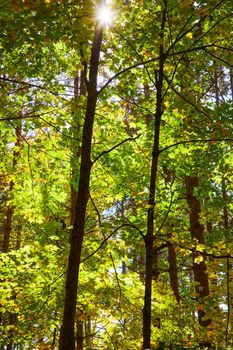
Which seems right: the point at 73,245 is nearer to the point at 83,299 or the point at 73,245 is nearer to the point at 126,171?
the point at 83,299

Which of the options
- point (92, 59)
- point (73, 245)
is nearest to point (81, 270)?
point (73, 245)

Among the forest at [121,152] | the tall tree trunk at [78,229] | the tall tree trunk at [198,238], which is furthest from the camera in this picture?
the tall tree trunk at [198,238]

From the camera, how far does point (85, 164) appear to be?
4055 mm

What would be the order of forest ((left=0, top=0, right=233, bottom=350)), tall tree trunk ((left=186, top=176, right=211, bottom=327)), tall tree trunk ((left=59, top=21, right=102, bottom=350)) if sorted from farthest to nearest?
tall tree trunk ((left=186, top=176, right=211, bottom=327)) → forest ((left=0, top=0, right=233, bottom=350)) → tall tree trunk ((left=59, top=21, right=102, bottom=350))

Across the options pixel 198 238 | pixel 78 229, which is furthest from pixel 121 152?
pixel 78 229

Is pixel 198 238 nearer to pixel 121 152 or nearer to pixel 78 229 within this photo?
pixel 121 152

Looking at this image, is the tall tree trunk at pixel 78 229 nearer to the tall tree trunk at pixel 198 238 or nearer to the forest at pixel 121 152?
the forest at pixel 121 152

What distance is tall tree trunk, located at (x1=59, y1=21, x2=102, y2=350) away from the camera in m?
→ 3.57

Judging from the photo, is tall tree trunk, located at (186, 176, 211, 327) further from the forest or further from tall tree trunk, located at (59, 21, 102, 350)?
tall tree trunk, located at (59, 21, 102, 350)

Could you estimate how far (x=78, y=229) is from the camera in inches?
152

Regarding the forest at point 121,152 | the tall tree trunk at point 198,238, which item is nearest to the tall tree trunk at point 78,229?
the forest at point 121,152

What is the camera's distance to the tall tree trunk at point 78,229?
11.7 feet

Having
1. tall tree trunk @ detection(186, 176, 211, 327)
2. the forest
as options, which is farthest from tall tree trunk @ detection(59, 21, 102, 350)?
tall tree trunk @ detection(186, 176, 211, 327)

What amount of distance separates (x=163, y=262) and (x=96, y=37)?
529 inches
